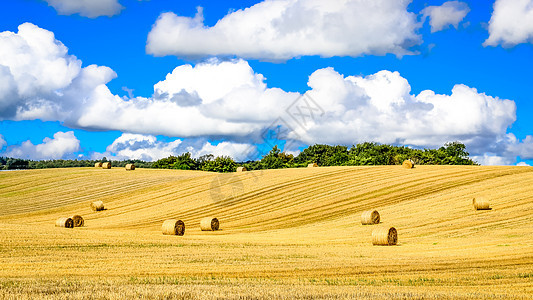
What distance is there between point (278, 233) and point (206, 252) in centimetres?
1297

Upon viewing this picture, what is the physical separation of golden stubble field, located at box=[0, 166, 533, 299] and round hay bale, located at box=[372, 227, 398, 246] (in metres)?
0.62

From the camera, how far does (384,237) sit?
82.2 ft

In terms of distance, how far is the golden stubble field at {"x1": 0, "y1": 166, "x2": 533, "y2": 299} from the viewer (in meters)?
12.8

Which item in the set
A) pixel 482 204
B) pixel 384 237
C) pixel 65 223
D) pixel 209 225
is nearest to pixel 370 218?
pixel 482 204

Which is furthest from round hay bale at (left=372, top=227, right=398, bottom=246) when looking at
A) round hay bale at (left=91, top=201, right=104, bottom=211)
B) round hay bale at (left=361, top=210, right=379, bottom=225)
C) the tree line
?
the tree line

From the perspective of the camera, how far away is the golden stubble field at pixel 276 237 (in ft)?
41.9

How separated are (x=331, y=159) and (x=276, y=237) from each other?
244ft

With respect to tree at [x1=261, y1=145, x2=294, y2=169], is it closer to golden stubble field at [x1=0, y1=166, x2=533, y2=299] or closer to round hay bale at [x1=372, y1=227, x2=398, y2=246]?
golden stubble field at [x1=0, y1=166, x2=533, y2=299]

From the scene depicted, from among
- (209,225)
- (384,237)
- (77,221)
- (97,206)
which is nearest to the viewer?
(384,237)

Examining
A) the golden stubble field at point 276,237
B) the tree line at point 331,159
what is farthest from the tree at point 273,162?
the golden stubble field at point 276,237

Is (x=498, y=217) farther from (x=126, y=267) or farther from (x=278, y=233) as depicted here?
(x=126, y=267)

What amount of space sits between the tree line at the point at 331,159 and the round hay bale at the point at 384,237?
58.0 m

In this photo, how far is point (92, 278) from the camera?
524 inches

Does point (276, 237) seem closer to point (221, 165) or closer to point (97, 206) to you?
point (97, 206)
